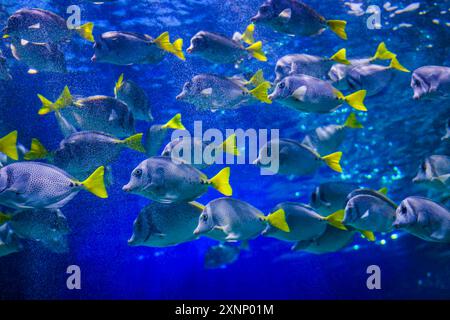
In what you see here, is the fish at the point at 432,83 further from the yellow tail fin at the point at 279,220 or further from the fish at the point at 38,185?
the fish at the point at 38,185

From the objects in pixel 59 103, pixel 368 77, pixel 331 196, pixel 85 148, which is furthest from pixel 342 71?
pixel 59 103

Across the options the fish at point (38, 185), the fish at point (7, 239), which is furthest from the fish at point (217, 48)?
the fish at point (7, 239)

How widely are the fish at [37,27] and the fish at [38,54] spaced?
396 mm

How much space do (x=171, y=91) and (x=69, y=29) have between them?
6.81m

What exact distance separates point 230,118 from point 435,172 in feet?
27.4

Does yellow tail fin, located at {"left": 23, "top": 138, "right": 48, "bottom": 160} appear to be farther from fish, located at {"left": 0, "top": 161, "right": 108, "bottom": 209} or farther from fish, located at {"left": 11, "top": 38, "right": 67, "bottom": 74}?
fish, located at {"left": 11, "top": 38, "right": 67, "bottom": 74}

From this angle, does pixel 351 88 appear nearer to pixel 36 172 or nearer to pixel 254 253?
pixel 36 172

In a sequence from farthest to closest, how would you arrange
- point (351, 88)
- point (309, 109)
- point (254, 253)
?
point (254, 253) < point (351, 88) < point (309, 109)

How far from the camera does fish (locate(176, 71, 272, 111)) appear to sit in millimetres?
5090

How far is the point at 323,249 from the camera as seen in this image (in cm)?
566

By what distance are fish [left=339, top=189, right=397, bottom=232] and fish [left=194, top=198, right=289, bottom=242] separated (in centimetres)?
88

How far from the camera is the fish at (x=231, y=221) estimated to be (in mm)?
4211
